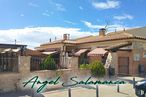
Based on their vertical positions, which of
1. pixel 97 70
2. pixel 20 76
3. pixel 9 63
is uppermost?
pixel 9 63

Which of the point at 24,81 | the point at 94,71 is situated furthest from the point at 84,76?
the point at 24,81

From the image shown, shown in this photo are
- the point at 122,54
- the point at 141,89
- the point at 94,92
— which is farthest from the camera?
the point at 122,54

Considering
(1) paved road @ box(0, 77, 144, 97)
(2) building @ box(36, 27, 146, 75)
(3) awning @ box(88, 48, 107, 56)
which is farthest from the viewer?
(3) awning @ box(88, 48, 107, 56)

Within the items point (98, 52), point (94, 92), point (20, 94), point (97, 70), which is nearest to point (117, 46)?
point (98, 52)

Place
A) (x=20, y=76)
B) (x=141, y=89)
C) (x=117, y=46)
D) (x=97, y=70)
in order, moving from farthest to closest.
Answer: (x=117, y=46), (x=97, y=70), (x=20, y=76), (x=141, y=89)

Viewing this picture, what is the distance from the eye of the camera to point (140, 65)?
24.2 meters

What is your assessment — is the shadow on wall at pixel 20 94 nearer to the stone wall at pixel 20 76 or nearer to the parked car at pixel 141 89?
the stone wall at pixel 20 76

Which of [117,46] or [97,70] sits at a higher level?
[117,46]

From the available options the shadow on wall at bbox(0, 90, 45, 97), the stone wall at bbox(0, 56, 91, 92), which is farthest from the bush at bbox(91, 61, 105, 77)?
the shadow on wall at bbox(0, 90, 45, 97)

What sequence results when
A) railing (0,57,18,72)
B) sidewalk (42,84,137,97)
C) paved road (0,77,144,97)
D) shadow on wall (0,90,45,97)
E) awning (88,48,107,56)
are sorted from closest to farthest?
shadow on wall (0,90,45,97), paved road (0,77,144,97), sidewalk (42,84,137,97), railing (0,57,18,72), awning (88,48,107,56)

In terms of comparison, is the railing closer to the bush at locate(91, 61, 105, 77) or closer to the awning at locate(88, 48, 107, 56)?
the bush at locate(91, 61, 105, 77)

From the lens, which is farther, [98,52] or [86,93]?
[98,52]

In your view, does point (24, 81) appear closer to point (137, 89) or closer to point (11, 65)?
point (11, 65)

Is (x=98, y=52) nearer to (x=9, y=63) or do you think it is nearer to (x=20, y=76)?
(x=9, y=63)
